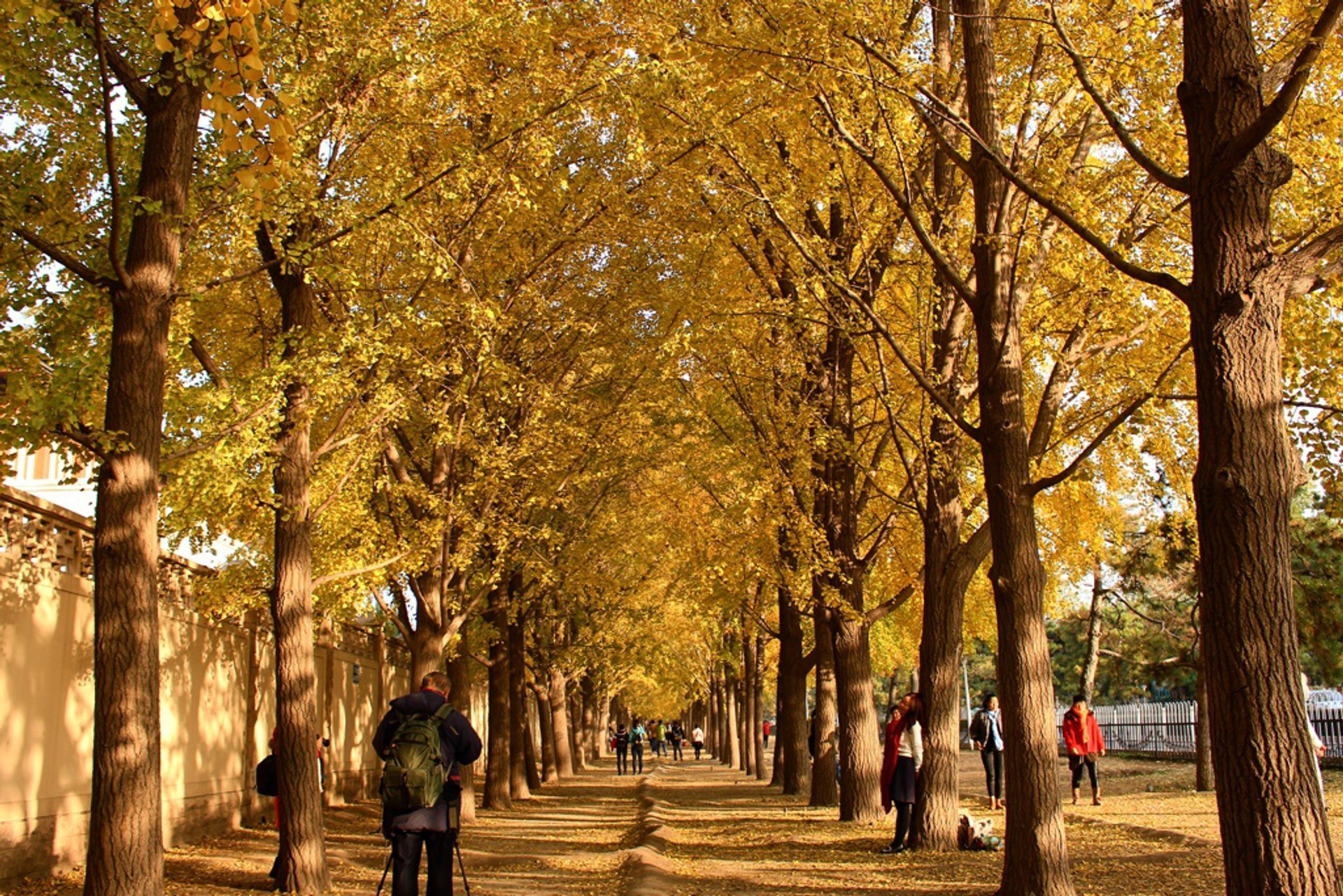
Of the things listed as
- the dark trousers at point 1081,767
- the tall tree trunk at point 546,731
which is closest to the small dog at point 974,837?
the dark trousers at point 1081,767

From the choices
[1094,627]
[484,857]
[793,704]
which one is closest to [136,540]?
[484,857]

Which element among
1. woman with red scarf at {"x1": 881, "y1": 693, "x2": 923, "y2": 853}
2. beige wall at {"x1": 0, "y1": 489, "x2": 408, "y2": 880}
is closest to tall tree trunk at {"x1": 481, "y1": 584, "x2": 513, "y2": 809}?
beige wall at {"x1": 0, "y1": 489, "x2": 408, "y2": 880}

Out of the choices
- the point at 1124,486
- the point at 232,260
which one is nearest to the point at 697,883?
the point at 232,260

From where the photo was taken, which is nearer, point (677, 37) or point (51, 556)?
point (677, 37)

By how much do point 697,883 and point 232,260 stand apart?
24.2 ft

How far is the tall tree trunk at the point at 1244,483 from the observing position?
5.27m

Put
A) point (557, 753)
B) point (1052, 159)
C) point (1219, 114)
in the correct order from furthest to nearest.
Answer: point (557, 753)
point (1052, 159)
point (1219, 114)

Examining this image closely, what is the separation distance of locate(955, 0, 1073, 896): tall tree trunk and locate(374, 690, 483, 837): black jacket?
4.11 metres

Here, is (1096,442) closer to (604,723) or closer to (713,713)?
(713,713)

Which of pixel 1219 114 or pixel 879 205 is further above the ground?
pixel 879 205

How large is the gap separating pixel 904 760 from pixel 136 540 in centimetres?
911

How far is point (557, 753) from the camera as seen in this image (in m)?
38.3

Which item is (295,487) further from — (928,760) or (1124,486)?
(1124,486)

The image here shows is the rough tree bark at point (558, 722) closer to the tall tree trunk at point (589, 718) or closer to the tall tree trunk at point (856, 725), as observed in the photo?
the tall tree trunk at point (589, 718)
